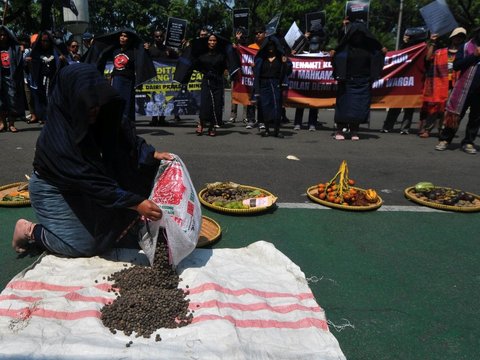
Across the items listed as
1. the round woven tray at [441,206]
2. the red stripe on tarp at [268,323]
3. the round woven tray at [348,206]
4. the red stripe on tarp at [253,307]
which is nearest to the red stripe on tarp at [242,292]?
the red stripe on tarp at [253,307]

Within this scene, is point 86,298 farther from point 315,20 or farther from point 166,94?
point 315,20

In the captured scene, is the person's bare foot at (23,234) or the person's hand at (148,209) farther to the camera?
the person's bare foot at (23,234)

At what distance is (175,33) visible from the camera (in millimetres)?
9883

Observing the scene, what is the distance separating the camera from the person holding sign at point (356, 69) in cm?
791

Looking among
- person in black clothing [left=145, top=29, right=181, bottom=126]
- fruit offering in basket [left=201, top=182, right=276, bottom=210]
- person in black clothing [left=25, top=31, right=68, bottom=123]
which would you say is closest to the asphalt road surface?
fruit offering in basket [left=201, top=182, right=276, bottom=210]

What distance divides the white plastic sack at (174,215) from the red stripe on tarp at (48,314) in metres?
0.54

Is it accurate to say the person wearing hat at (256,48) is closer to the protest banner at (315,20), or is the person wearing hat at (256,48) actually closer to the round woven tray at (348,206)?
the protest banner at (315,20)

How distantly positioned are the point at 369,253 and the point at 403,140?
6.13m

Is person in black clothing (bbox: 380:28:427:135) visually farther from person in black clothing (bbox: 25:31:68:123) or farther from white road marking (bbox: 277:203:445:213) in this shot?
person in black clothing (bbox: 25:31:68:123)

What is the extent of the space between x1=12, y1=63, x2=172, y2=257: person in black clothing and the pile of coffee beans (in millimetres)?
348

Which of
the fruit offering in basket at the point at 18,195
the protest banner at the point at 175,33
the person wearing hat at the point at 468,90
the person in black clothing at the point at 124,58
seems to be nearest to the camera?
the fruit offering in basket at the point at 18,195

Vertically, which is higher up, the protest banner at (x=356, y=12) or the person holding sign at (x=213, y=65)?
the protest banner at (x=356, y=12)

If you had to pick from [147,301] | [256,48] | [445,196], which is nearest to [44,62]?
[256,48]

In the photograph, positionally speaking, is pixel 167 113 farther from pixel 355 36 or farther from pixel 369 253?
pixel 369 253
